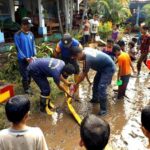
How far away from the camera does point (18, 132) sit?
2.51 metres

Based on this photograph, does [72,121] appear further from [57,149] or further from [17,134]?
[17,134]

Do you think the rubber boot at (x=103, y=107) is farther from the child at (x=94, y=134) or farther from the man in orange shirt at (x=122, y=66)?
the child at (x=94, y=134)

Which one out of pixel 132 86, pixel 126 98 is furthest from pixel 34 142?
pixel 132 86

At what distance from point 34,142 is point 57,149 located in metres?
2.22

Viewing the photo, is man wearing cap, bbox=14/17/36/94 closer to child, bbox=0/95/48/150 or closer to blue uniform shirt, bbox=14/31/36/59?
blue uniform shirt, bbox=14/31/36/59

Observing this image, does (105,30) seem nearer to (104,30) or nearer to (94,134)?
(104,30)

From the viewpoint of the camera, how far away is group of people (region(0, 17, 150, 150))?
7.13 ft

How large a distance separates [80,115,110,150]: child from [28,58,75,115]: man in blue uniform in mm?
3292

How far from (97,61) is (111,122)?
122cm

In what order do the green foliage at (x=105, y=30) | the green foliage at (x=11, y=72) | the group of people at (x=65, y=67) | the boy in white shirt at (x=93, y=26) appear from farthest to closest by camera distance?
the green foliage at (x=105, y=30)
the boy in white shirt at (x=93, y=26)
the green foliage at (x=11, y=72)
the group of people at (x=65, y=67)

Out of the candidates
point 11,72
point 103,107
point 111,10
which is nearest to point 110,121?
point 103,107

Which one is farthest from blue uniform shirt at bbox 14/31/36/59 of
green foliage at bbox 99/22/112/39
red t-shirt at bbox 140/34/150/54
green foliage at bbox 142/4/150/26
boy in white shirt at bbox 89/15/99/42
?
green foliage at bbox 142/4/150/26

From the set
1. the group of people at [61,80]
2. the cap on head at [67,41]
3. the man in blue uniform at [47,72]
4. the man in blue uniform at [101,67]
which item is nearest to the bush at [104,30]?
the group of people at [61,80]

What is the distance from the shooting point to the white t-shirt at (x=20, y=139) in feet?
8.21
